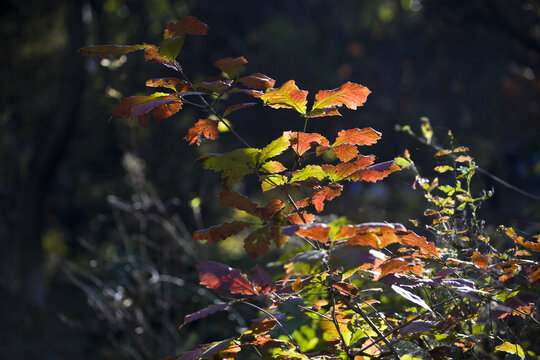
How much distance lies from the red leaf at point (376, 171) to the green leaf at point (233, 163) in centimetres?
25

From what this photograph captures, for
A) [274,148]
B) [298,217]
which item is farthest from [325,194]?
[274,148]

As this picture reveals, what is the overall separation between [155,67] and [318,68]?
3.40m

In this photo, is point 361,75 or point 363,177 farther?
point 361,75

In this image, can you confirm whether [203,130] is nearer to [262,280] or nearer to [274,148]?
[274,148]

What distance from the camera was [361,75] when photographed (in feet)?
38.1

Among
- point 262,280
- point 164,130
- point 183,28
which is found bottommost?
point 164,130

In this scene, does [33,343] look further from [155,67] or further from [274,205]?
[274,205]

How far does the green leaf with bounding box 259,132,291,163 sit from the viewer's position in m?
1.11

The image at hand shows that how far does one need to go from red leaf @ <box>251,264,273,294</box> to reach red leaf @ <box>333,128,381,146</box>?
13.6 inches

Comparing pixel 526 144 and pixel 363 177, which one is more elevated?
pixel 363 177

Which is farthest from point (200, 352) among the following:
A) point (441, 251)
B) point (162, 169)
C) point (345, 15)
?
point (345, 15)

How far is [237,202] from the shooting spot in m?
1.09

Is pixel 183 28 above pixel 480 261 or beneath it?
above

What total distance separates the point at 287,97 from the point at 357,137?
213 mm
